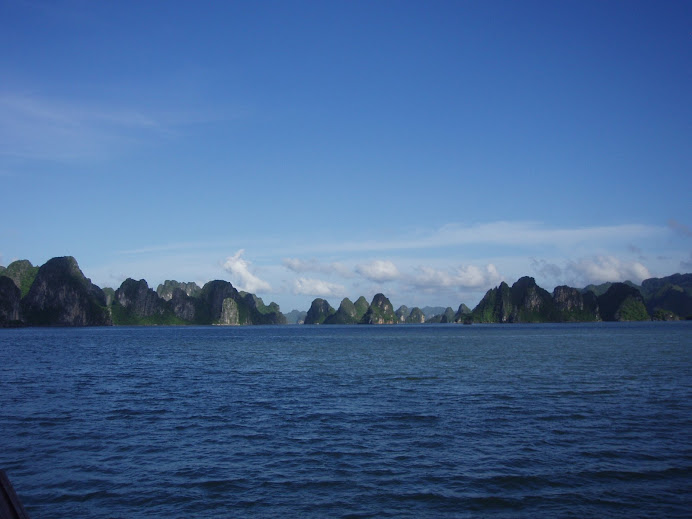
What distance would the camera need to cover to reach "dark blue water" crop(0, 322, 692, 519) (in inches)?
780

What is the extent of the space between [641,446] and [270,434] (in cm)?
1954

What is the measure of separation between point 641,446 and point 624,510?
31.5 feet

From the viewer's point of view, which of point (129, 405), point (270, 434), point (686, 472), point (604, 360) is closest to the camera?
point (686, 472)

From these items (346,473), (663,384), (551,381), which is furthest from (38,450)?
(663,384)

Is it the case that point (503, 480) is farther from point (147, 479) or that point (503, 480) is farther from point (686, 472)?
point (147, 479)

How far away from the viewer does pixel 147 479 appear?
2275 centimetres

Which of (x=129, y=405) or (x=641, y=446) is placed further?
(x=129, y=405)

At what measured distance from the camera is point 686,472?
2258 centimetres

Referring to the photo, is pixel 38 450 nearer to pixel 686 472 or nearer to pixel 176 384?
pixel 176 384

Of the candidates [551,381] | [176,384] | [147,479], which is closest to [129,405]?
[176,384]

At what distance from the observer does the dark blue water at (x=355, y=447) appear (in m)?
19.8

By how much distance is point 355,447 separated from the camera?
2722 cm

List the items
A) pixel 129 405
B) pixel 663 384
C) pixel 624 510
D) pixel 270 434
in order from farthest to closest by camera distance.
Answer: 1. pixel 663 384
2. pixel 129 405
3. pixel 270 434
4. pixel 624 510

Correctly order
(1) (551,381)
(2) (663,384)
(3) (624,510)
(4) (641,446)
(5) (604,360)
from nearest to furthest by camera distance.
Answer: (3) (624,510), (4) (641,446), (2) (663,384), (1) (551,381), (5) (604,360)
